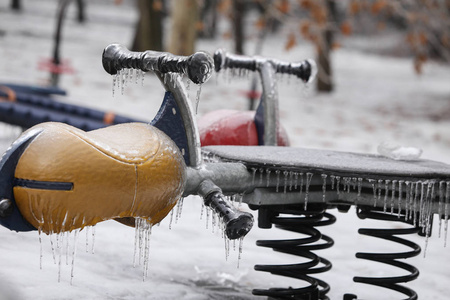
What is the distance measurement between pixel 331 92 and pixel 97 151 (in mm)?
13249

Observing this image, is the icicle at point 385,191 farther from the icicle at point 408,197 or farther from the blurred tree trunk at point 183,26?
the blurred tree trunk at point 183,26

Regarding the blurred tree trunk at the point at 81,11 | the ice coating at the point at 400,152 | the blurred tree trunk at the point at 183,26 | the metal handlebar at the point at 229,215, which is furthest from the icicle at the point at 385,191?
the blurred tree trunk at the point at 81,11

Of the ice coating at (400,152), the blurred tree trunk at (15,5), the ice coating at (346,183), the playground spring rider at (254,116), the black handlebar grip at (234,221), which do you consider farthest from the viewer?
the blurred tree trunk at (15,5)

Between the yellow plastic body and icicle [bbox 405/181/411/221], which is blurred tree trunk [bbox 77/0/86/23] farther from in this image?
the yellow plastic body

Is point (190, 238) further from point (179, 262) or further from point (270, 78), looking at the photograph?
point (270, 78)

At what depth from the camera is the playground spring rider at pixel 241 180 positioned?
1.99 m

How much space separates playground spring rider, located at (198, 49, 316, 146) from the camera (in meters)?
3.41

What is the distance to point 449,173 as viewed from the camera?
257 cm

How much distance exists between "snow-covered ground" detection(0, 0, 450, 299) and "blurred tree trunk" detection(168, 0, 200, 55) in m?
1.07

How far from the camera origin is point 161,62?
7.45ft

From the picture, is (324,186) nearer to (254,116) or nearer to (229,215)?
(229,215)

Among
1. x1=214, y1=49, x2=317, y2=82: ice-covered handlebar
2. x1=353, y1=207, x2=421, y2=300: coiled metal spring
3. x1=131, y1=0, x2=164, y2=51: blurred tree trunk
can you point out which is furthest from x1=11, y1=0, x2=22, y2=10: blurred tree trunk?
x1=353, y1=207, x2=421, y2=300: coiled metal spring

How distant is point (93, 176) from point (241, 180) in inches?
28.1

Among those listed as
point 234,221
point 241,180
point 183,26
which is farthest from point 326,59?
point 234,221
